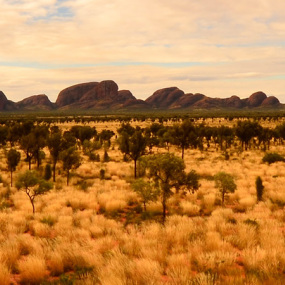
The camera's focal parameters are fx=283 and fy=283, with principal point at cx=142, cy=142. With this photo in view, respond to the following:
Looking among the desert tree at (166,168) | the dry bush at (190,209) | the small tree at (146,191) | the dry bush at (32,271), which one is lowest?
the dry bush at (190,209)

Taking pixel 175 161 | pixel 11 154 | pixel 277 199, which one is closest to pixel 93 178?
pixel 11 154

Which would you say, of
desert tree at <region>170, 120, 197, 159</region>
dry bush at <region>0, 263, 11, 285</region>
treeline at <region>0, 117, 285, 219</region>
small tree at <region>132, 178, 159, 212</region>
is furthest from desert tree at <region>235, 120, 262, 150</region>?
dry bush at <region>0, 263, 11, 285</region>

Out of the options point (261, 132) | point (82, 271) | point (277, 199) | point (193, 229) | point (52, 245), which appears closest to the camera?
point (82, 271)

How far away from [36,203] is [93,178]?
1018 centimetres

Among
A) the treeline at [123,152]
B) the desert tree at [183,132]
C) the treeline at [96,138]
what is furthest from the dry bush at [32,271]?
the desert tree at [183,132]

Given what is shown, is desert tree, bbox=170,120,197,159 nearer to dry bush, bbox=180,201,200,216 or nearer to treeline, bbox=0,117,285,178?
treeline, bbox=0,117,285,178

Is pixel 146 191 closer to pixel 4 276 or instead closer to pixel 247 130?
pixel 4 276

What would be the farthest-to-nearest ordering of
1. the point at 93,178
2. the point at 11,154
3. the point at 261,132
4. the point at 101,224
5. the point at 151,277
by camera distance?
1. the point at 261,132
2. the point at 93,178
3. the point at 11,154
4. the point at 101,224
5. the point at 151,277

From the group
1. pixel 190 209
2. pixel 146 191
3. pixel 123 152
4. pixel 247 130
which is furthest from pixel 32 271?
pixel 247 130

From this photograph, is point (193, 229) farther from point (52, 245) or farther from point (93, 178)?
point (93, 178)

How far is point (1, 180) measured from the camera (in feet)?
81.4

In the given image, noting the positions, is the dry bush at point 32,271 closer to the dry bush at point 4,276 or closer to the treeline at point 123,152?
the dry bush at point 4,276

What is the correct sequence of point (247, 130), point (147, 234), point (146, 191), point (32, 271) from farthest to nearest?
point (247, 130) < point (146, 191) < point (147, 234) < point (32, 271)

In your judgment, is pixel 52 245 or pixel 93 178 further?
pixel 93 178
